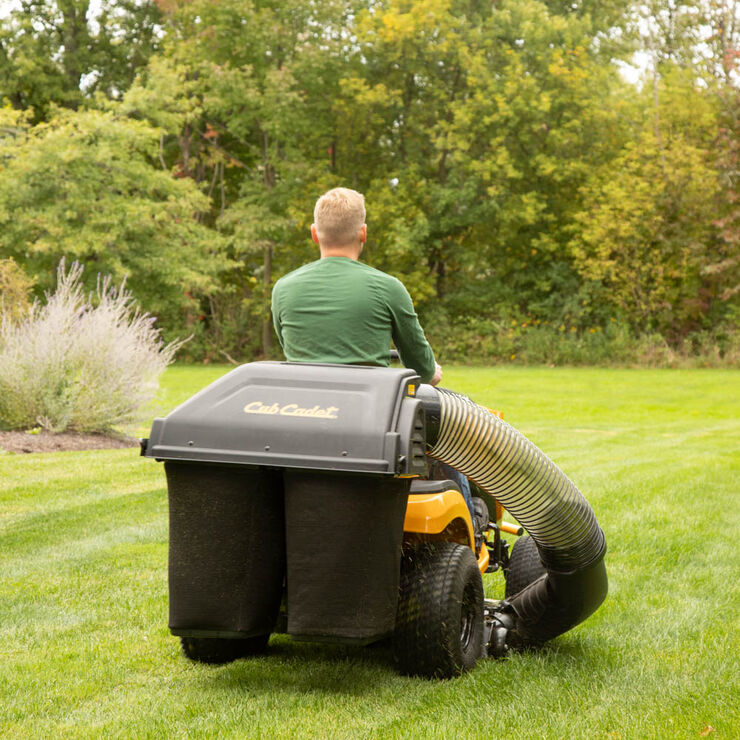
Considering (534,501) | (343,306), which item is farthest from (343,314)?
(534,501)

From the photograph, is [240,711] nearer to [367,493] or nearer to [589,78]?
[367,493]

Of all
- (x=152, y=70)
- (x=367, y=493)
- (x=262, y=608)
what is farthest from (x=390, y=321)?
(x=152, y=70)

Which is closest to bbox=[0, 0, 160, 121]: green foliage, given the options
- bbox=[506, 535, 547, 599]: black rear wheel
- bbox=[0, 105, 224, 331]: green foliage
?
bbox=[0, 105, 224, 331]: green foliage

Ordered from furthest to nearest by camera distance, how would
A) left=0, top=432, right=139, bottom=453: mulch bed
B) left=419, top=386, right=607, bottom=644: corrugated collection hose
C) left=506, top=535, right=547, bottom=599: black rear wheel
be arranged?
1. left=0, top=432, right=139, bottom=453: mulch bed
2. left=506, top=535, right=547, bottom=599: black rear wheel
3. left=419, top=386, right=607, bottom=644: corrugated collection hose

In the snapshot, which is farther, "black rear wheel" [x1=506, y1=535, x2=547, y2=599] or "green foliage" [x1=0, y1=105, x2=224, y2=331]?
"green foliage" [x1=0, y1=105, x2=224, y2=331]

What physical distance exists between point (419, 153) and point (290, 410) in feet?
93.3

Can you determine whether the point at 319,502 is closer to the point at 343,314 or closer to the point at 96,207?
the point at 343,314

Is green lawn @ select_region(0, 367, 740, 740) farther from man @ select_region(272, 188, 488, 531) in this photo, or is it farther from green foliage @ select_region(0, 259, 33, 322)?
green foliage @ select_region(0, 259, 33, 322)

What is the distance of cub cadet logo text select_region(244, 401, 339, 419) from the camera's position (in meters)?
3.03

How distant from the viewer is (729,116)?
88.3 ft

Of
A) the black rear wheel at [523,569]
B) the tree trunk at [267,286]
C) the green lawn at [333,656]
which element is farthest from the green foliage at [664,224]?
the black rear wheel at [523,569]

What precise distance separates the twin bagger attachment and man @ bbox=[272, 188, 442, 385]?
0.25 meters

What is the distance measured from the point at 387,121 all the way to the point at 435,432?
92.8 ft

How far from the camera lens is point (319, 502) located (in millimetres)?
3020
